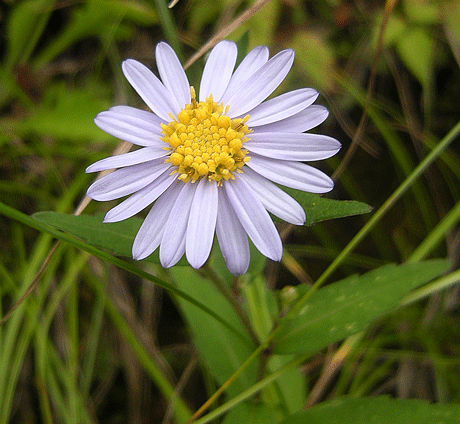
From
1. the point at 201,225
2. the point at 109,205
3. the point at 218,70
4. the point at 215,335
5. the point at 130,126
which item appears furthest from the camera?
the point at 109,205

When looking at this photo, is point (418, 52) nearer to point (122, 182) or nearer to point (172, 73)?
point (172, 73)

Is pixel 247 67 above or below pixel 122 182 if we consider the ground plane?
above

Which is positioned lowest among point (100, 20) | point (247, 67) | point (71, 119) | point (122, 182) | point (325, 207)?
point (325, 207)

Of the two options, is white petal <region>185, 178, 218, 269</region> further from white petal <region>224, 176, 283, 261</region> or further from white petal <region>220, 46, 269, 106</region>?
white petal <region>220, 46, 269, 106</region>

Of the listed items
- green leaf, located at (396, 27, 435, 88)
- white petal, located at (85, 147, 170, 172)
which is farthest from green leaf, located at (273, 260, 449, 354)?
green leaf, located at (396, 27, 435, 88)

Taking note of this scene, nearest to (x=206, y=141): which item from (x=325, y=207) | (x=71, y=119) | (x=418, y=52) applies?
(x=325, y=207)

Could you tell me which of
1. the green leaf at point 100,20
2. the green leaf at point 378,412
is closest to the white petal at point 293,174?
the green leaf at point 378,412

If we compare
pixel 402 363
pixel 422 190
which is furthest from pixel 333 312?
pixel 422 190

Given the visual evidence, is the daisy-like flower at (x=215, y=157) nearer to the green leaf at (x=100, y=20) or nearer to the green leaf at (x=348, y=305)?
the green leaf at (x=348, y=305)
